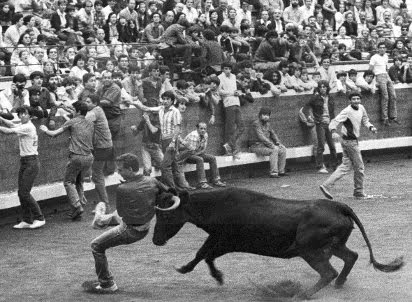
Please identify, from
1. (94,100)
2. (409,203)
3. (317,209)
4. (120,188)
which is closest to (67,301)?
(120,188)

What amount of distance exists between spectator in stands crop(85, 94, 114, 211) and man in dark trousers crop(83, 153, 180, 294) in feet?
16.1

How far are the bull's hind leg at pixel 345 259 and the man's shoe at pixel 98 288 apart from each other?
220cm

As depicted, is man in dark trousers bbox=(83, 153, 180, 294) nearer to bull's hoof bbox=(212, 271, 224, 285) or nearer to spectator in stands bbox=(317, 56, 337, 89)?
bull's hoof bbox=(212, 271, 224, 285)

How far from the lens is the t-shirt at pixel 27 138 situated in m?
15.5

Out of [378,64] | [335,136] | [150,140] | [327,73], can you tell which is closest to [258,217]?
[150,140]

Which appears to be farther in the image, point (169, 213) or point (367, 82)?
point (367, 82)

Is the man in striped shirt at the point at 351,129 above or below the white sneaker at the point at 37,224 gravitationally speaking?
above

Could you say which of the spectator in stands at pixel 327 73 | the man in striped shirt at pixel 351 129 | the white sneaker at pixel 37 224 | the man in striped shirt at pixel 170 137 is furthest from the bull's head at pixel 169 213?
the spectator in stands at pixel 327 73

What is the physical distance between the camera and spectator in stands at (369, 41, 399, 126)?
24.1 meters

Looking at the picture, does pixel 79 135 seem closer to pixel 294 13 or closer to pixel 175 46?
pixel 175 46

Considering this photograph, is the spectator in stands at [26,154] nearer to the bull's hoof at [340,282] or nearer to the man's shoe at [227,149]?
the bull's hoof at [340,282]

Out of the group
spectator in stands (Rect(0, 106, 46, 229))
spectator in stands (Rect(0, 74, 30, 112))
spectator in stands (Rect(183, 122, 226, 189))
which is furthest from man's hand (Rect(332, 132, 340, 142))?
spectator in stands (Rect(0, 106, 46, 229))

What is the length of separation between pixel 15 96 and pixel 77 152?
1355 millimetres

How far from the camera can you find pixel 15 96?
665 inches
